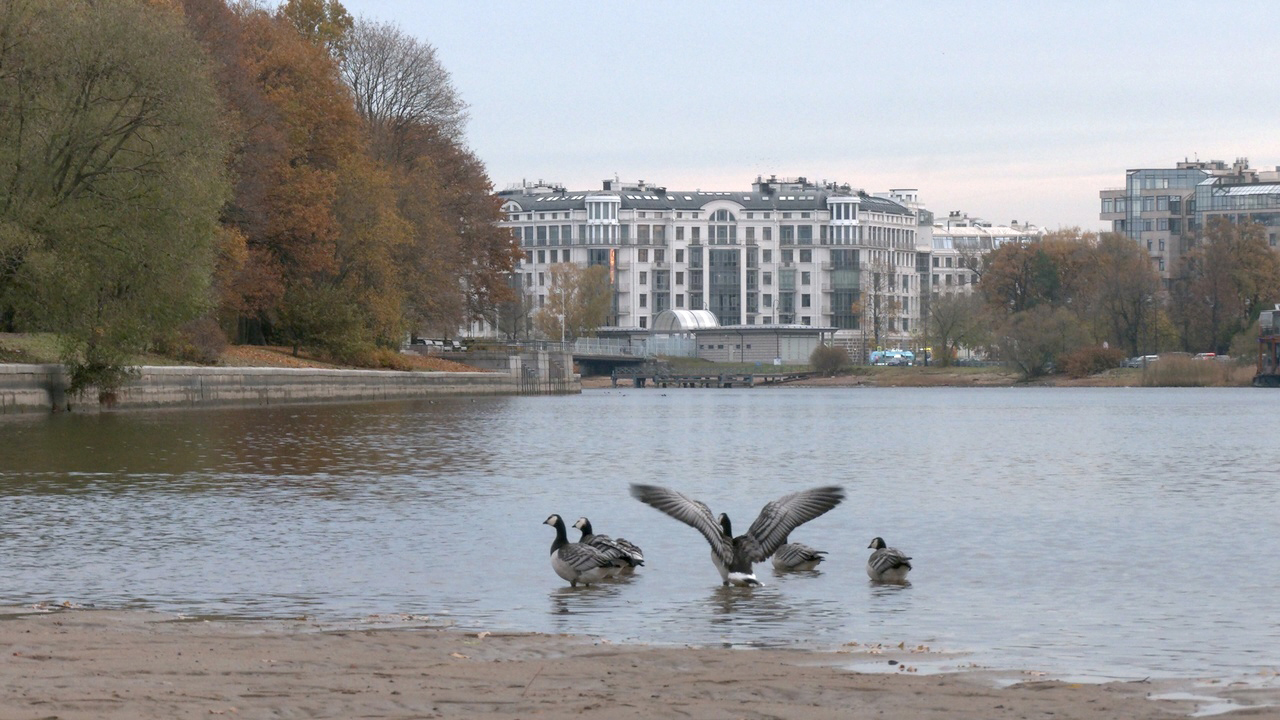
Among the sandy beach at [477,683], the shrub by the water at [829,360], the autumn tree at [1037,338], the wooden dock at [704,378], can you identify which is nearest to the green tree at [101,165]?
the sandy beach at [477,683]

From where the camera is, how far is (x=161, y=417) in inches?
2076

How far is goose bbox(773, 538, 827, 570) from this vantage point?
17.3 meters

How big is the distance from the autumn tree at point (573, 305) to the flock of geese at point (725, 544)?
6583 inches

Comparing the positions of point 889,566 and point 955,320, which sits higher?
point 955,320

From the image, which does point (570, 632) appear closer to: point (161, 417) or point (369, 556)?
point (369, 556)

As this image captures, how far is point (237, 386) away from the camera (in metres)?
67.5

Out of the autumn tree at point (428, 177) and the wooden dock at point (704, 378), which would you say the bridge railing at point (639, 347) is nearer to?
the wooden dock at point (704, 378)

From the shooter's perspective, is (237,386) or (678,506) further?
(237,386)

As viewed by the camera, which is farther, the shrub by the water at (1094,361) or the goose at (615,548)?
the shrub by the water at (1094,361)

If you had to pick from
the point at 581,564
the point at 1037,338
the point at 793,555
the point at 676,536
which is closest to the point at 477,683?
the point at 581,564

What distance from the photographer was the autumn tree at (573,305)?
609 feet

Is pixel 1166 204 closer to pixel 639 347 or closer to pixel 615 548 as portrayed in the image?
pixel 639 347

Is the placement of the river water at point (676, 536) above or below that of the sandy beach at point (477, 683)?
below

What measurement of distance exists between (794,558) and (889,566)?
1.21m
